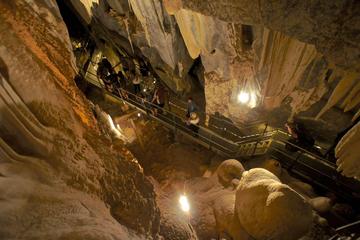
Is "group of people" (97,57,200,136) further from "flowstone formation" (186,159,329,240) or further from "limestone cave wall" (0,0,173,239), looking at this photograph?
"limestone cave wall" (0,0,173,239)

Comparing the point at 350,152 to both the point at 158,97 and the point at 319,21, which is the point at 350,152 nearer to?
the point at 319,21

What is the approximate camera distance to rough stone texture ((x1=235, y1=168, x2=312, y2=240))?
15.9 ft

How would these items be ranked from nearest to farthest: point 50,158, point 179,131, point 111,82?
point 50,158, point 179,131, point 111,82

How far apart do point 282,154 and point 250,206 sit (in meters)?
2.82

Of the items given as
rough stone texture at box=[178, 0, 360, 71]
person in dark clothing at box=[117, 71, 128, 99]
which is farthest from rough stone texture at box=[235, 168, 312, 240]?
person in dark clothing at box=[117, 71, 128, 99]

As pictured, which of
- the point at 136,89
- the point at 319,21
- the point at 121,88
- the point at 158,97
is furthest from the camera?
the point at 136,89

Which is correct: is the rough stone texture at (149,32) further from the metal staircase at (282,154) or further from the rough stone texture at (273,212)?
the rough stone texture at (273,212)

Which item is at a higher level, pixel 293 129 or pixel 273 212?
pixel 293 129

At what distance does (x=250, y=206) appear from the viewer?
5.43m

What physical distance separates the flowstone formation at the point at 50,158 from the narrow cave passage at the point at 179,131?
2 centimetres

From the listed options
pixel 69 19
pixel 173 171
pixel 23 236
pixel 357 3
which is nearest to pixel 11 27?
pixel 23 236

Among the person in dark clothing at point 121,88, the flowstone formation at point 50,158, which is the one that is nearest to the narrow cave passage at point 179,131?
the flowstone formation at point 50,158

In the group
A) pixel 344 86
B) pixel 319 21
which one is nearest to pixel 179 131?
pixel 344 86

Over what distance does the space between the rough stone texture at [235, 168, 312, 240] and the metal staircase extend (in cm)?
188
